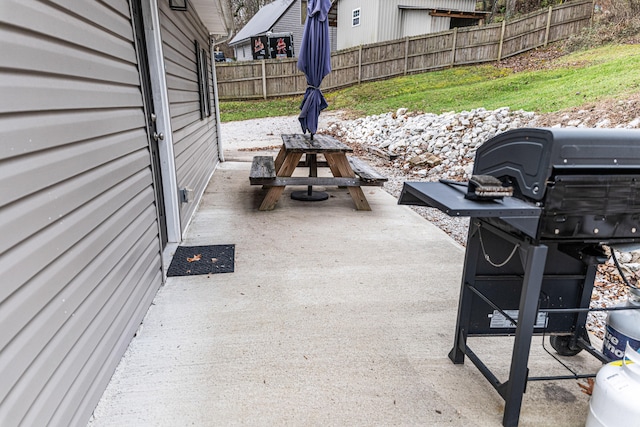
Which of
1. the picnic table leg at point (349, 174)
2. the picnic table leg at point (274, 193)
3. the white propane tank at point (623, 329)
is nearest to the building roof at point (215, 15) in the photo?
the picnic table leg at point (274, 193)

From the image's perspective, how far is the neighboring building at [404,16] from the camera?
702 inches

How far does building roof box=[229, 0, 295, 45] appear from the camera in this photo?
22047 millimetres

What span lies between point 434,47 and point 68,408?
56.2ft

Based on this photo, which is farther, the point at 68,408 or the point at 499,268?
the point at 499,268

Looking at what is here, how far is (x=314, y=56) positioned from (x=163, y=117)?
2.46 meters

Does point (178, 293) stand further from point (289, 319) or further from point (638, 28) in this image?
point (638, 28)

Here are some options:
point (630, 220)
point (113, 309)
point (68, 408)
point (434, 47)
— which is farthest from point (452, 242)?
point (434, 47)

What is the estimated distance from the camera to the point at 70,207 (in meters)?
1.67

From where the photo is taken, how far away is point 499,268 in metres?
2.11

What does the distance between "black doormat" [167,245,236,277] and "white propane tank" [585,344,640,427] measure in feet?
8.30

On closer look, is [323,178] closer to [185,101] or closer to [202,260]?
[185,101]

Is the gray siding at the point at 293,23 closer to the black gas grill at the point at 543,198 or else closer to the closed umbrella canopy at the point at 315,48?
the closed umbrella canopy at the point at 315,48

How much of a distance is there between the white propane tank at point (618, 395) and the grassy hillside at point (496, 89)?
705 cm

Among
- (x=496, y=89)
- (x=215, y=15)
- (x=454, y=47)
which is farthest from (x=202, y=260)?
(x=454, y=47)
